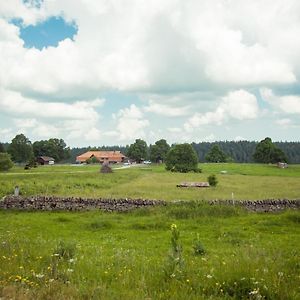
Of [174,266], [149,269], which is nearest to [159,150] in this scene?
[149,269]

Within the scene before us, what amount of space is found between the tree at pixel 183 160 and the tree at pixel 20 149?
172ft

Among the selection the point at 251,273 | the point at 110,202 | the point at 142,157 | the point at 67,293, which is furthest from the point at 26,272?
the point at 142,157

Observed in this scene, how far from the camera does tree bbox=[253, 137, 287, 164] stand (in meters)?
139

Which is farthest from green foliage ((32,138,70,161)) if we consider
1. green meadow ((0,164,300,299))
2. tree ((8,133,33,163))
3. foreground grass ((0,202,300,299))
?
foreground grass ((0,202,300,299))

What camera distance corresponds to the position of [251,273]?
29.8 feet

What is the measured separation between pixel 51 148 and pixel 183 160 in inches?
2777

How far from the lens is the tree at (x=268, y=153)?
139000mm

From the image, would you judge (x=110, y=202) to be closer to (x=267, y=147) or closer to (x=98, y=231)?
(x=98, y=231)

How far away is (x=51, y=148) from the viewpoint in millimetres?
160250

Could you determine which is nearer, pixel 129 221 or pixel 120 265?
pixel 120 265

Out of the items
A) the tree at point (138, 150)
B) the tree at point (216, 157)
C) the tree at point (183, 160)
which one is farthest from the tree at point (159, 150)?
the tree at point (183, 160)

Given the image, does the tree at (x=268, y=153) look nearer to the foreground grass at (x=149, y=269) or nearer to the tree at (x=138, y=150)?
the tree at (x=138, y=150)

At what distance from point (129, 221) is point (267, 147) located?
12222 centimetres

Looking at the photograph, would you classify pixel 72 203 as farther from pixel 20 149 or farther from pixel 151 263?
pixel 20 149
